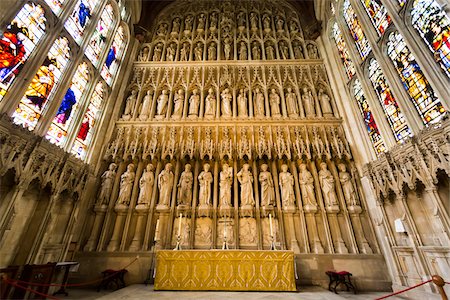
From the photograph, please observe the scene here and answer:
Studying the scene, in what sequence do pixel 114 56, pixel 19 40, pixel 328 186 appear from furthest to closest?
1. pixel 114 56
2. pixel 328 186
3. pixel 19 40

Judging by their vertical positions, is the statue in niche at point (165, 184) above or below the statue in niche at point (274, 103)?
below

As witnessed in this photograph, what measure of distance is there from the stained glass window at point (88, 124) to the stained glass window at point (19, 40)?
8.32ft

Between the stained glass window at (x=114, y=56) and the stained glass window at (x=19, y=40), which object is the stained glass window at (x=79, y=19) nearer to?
the stained glass window at (x=19, y=40)

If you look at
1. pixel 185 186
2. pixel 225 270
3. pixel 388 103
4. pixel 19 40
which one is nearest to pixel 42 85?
pixel 19 40

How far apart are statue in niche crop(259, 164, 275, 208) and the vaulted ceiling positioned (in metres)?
8.47

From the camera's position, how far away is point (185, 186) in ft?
24.6

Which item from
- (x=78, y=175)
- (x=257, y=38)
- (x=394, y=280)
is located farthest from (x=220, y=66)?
(x=394, y=280)

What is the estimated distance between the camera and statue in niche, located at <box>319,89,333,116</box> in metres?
9.11

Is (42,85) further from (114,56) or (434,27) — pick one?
(434,27)

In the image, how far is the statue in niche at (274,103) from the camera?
9.17 m

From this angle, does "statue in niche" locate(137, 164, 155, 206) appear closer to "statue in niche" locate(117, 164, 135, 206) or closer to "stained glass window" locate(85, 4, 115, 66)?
"statue in niche" locate(117, 164, 135, 206)

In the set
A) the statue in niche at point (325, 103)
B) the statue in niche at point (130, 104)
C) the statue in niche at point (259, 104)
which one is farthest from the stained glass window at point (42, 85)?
the statue in niche at point (325, 103)

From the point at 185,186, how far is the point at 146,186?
138 centimetres

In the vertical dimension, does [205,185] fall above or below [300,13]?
below
